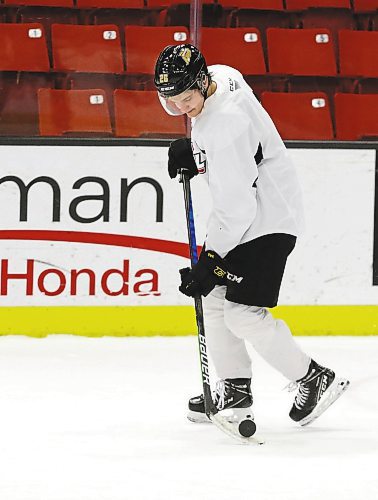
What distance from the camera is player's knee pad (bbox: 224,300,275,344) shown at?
3.22 metres

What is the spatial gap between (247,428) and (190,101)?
0.94m

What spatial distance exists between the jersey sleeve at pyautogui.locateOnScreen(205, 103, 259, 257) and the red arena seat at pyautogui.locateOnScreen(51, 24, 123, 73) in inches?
85.5

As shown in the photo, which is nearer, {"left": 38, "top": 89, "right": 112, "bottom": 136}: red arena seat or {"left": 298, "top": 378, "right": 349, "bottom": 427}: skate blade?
{"left": 298, "top": 378, "right": 349, "bottom": 427}: skate blade

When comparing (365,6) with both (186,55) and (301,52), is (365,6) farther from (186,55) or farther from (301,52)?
(186,55)

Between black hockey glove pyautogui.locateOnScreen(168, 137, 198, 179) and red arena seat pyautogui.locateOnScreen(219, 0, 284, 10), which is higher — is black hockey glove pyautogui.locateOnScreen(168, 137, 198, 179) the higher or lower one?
the lower one

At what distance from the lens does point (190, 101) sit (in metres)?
3.11

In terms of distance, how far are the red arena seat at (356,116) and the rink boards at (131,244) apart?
21 centimetres

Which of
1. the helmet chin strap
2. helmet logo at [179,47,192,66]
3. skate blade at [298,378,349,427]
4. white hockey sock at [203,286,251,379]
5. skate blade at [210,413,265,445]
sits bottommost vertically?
skate blade at [210,413,265,445]

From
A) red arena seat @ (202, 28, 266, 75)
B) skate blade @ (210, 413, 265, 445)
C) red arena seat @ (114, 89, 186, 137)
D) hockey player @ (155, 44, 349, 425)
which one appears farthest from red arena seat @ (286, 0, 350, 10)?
skate blade @ (210, 413, 265, 445)

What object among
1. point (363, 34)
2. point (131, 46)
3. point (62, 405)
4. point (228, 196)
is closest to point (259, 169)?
point (228, 196)

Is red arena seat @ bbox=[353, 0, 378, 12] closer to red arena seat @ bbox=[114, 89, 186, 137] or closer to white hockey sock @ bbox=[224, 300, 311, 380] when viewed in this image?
red arena seat @ bbox=[114, 89, 186, 137]

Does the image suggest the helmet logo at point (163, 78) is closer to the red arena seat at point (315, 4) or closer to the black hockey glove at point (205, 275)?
the black hockey glove at point (205, 275)

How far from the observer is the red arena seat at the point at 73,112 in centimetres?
502

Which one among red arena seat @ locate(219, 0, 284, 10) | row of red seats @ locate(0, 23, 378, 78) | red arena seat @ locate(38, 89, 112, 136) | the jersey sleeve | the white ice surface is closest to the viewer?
the white ice surface
